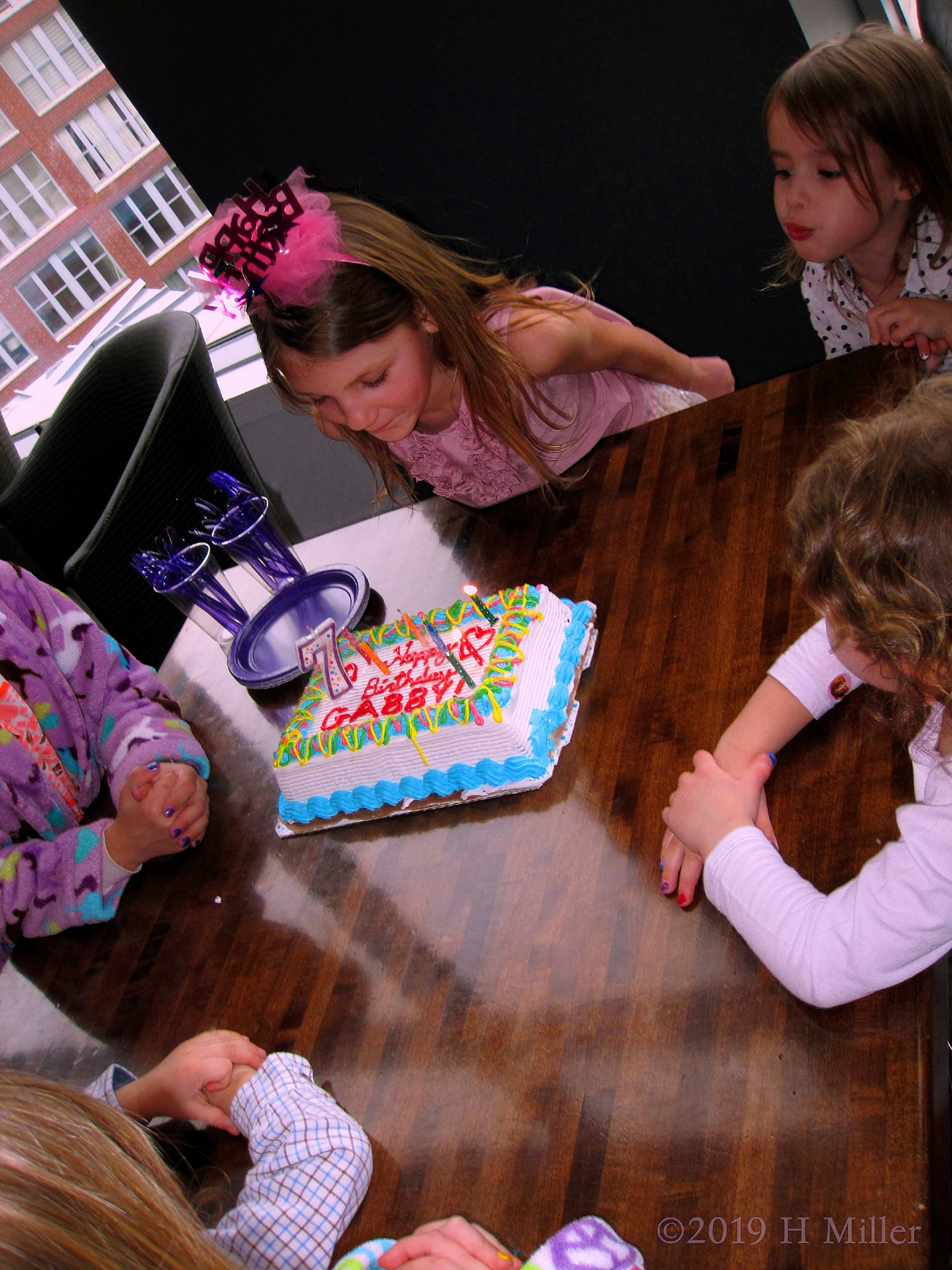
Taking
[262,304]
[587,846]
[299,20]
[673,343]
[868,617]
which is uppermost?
[299,20]

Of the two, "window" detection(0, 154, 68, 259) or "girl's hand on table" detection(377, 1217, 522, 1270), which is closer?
"girl's hand on table" detection(377, 1217, 522, 1270)

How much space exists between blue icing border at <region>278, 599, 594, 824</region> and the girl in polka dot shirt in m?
0.75

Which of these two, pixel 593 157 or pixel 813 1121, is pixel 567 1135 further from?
pixel 593 157

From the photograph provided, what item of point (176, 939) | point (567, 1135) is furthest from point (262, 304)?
point (567, 1135)

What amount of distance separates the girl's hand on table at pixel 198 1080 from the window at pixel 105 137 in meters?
3.02

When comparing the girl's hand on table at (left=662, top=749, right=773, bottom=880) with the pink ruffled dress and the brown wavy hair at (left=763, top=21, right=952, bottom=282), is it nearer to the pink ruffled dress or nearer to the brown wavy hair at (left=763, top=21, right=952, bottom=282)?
the pink ruffled dress

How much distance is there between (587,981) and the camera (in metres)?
0.99

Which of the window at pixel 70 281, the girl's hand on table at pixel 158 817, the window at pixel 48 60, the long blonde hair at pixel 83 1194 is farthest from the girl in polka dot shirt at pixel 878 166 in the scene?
the window at pixel 70 281

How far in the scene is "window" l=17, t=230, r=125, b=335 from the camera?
12.7 feet

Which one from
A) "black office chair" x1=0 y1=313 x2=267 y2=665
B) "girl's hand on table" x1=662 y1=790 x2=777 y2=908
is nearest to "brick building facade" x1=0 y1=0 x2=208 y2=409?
"black office chair" x1=0 y1=313 x2=267 y2=665

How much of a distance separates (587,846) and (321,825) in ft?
1.36

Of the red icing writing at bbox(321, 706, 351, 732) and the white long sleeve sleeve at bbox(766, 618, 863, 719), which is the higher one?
the red icing writing at bbox(321, 706, 351, 732)

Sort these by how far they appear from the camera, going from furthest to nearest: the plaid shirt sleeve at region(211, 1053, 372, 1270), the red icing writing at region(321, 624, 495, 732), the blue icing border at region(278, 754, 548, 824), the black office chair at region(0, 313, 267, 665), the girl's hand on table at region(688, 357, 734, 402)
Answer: the black office chair at region(0, 313, 267, 665) < the girl's hand on table at region(688, 357, 734, 402) < the red icing writing at region(321, 624, 495, 732) < the blue icing border at region(278, 754, 548, 824) < the plaid shirt sleeve at region(211, 1053, 372, 1270)

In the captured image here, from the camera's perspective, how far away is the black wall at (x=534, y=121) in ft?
8.57
